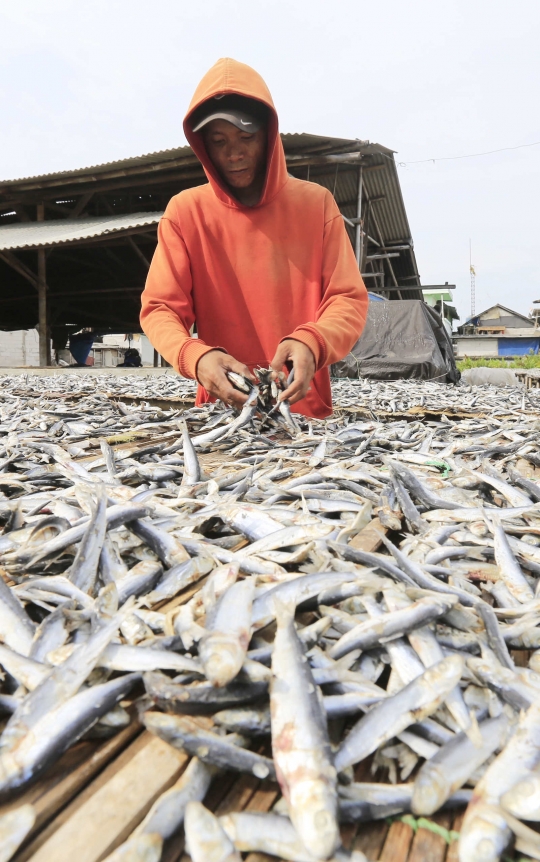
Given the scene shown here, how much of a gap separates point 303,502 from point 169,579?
0.64 meters

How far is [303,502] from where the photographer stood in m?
1.76

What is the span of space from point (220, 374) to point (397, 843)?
2.77m

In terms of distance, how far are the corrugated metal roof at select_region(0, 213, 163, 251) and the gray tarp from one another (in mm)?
5051

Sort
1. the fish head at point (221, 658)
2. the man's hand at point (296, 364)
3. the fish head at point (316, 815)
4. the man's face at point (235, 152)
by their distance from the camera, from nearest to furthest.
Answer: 1. the fish head at point (316, 815)
2. the fish head at point (221, 658)
3. the man's hand at point (296, 364)
4. the man's face at point (235, 152)

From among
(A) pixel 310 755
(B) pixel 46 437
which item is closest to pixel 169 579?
(A) pixel 310 755

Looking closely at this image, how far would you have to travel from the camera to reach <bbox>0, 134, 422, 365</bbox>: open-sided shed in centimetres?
1098

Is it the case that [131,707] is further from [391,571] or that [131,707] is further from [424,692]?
[391,571]

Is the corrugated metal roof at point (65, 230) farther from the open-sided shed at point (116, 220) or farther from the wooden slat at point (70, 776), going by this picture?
the wooden slat at point (70, 776)

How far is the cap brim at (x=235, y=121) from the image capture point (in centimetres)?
368

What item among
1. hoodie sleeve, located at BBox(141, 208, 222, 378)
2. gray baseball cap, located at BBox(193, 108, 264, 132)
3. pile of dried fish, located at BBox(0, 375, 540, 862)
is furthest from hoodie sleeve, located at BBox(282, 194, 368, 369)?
pile of dried fish, located at BBox(0, 375, 540, 862)

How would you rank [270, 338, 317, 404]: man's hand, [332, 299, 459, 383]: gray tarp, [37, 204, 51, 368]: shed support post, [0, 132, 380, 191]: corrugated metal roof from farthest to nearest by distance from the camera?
1. [37, 204, 51, 368]: shed support post
2. [332, 299, 459, 383]: gray tarp
3. [0, 132, 380, 191]: corrugated metal roof
4. [270, 338, 317, 404]: man's hand

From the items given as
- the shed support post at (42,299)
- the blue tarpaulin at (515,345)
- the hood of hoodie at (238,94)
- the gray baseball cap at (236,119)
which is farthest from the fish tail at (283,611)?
the blue tarpaulin at (515,345)

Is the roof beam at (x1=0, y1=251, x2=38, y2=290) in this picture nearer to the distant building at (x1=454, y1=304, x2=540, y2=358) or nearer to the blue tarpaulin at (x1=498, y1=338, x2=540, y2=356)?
the distant building at (x1=454, y1=304, x2=540, y2=358)

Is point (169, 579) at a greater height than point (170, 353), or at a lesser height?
lesser
